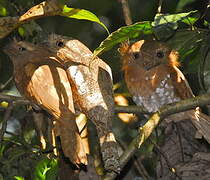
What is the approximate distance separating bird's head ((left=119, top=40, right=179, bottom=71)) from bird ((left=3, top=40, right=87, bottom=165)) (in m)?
0.70

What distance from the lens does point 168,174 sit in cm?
304

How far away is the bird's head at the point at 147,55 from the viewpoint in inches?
151

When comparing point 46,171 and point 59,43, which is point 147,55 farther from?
point 46,171

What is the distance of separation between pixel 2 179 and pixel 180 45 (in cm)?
142

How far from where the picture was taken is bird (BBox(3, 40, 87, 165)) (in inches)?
117

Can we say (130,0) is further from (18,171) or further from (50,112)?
(18,171)

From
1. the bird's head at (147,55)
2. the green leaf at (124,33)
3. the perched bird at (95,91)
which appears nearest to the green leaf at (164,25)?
the green leaf at (124,33)

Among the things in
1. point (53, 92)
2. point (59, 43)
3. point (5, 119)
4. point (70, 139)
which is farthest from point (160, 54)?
point (5, 119)

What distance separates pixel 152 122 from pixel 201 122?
82cm

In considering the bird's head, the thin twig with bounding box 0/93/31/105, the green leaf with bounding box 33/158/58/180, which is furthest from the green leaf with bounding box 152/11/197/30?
the bird's head

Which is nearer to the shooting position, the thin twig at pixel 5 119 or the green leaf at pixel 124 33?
the green leaf at pixel 124 33

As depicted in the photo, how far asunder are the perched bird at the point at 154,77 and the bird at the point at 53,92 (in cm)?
71

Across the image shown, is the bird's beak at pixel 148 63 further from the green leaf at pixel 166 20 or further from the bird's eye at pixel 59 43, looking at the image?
the green leaf at pixel 166 20

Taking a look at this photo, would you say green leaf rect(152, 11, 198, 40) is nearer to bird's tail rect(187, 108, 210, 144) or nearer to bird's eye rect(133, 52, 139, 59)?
bird's tail rect(187, 108, 210, 144)
